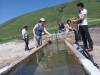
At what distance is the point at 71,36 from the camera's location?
56.1ft

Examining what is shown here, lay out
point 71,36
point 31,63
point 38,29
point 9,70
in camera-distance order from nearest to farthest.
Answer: point 9,70 < point 31,63 < point 38,29 < point 71,36

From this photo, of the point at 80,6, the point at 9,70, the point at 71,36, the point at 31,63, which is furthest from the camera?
the point at 71,36

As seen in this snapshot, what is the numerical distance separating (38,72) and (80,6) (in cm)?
436

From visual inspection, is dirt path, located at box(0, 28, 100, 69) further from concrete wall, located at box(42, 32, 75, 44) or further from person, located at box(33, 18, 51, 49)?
concrete wall, located at box(42, 32, 75, 44)

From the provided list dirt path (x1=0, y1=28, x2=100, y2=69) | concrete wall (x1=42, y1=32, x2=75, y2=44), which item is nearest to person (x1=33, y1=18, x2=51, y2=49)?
dirt path (x1=0, y1=28, x2=100, y2=69)

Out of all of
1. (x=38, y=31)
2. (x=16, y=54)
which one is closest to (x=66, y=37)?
(x=16, y=54)

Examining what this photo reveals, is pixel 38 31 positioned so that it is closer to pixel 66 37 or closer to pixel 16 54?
pixel 16 54

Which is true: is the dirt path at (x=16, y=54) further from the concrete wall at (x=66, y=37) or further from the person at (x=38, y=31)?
the concrete wall at (x=66, y=37)

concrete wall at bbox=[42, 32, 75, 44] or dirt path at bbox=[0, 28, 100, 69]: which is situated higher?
concrete wall at bbox=[42, 32, 75, 44]

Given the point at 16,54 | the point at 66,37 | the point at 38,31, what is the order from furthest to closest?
1. the point at 66,37
2. the point at 16,54
3. the point at 38,31

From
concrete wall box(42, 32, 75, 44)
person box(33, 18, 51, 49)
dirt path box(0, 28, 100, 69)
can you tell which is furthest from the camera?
concrete wall box(42, 32, 75, 44)

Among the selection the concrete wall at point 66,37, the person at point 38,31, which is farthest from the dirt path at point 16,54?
the concrete wall at point 66,37

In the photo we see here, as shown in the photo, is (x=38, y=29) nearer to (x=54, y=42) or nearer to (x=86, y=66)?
(x=54, y=42)

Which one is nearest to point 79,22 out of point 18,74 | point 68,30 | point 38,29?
point 38,29
